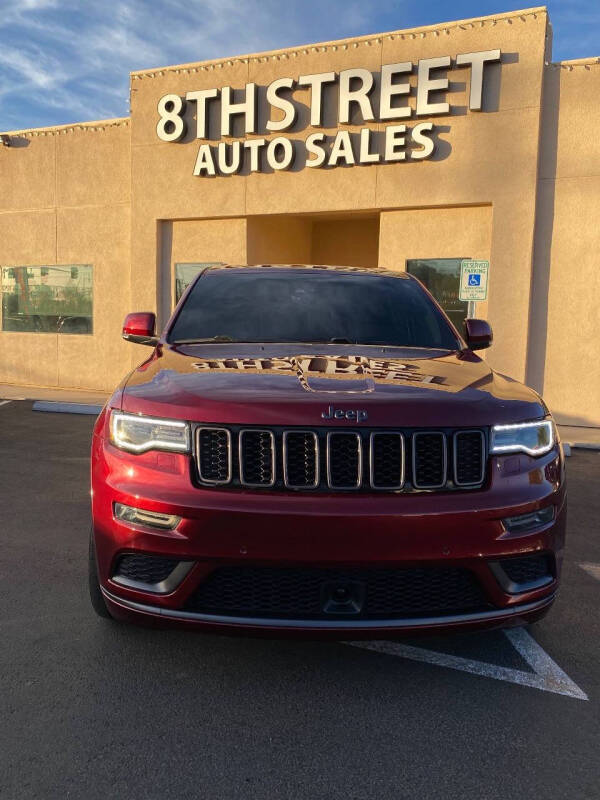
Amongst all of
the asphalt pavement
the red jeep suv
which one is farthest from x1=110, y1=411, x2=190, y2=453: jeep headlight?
the asphalt pavement

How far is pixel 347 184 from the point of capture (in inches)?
481

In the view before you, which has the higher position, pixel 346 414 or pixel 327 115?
pixel 327 115

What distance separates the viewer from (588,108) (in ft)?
35.7

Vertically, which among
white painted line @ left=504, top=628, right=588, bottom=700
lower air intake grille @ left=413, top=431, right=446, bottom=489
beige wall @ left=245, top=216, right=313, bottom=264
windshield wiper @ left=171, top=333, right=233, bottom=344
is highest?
beige wall @ left=245, top=216, right=313, bottom=264

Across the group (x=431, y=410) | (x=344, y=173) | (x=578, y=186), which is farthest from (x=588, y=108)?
(x=431, y=410)

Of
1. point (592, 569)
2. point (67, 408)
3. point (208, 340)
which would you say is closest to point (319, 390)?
point (208, 340)

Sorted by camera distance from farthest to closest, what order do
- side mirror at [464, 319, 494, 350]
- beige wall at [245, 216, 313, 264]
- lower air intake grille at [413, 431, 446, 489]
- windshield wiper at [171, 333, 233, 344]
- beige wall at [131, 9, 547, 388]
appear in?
beige wall at [245, 216, 313, 264]
beige wall at [131, 9, 547, 388]
side mirror at [464, 319, 494, 350]
windshield wiper at [171, 333, 233, 344]
lower air intake grille at [413, 431, 446, 489]

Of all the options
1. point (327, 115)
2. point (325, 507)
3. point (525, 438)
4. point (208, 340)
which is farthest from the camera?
point (327, 115)

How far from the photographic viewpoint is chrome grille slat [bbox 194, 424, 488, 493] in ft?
8.08

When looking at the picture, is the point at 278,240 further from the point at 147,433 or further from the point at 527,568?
the point at 527,568

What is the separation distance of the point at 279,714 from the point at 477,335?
2500mm

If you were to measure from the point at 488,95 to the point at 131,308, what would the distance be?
780cm

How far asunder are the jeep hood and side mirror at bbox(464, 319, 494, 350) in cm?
83

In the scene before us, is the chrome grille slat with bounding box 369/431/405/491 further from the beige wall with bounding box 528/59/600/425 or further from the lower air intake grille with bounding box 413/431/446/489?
the beige wall with bounding box 528/59/600/425
